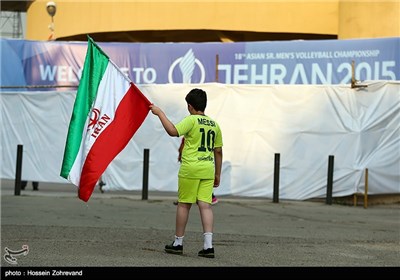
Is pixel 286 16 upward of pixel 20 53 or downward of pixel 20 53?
upward

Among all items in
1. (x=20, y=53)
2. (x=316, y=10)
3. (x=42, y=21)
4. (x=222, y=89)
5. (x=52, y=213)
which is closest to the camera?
(x=52, y=213)

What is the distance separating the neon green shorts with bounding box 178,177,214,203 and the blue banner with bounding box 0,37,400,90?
362 inches

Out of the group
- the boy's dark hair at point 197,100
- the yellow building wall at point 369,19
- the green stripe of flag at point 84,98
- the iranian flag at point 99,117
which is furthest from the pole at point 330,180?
the green stripe of flag at point 84,98

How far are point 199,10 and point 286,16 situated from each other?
9.18 ft

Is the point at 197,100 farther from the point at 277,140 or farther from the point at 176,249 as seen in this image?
the point at 277,140

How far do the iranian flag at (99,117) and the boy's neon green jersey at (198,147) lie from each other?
27.8 inches

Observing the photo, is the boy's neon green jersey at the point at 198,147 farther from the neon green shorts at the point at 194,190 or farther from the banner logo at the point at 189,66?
the banner logo at the point at 189,66

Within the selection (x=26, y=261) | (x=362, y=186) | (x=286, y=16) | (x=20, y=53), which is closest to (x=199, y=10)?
(x=286, y=16)

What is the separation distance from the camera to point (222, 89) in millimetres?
15961

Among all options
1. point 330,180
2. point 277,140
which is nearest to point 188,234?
point 330,180

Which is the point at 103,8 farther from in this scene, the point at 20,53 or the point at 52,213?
the point at 52,213

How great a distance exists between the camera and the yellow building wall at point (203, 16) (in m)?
23.0

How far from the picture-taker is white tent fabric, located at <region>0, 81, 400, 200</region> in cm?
1480

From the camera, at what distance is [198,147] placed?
7.69 metres
